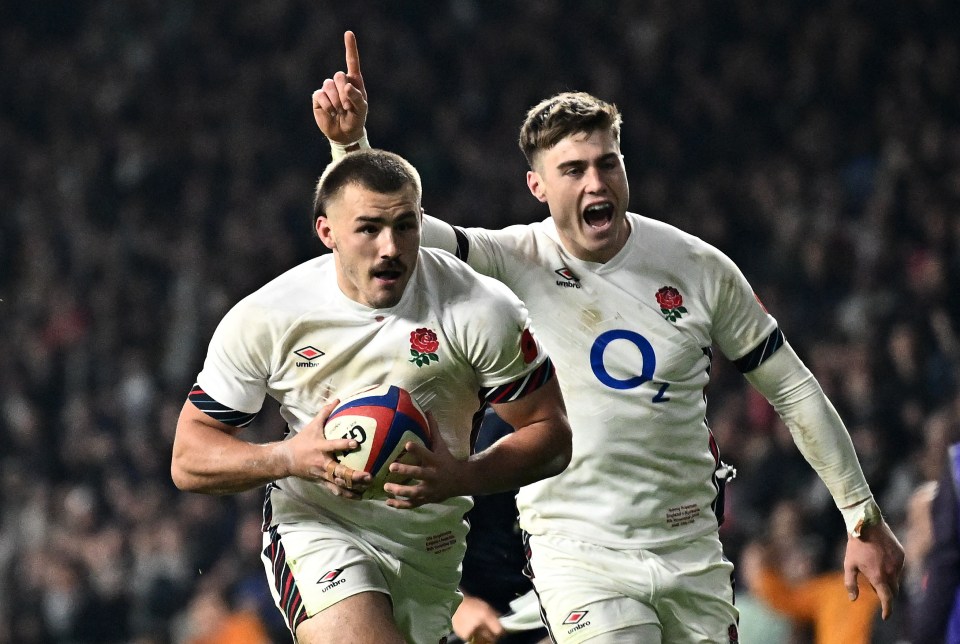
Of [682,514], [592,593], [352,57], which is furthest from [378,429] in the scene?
[352,57]

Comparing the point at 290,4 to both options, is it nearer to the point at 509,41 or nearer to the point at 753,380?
the point at 509,41

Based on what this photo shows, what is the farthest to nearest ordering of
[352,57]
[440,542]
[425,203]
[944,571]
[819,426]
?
[425,203] → [352,57] → [819,426] → [440,542] → [944,571]

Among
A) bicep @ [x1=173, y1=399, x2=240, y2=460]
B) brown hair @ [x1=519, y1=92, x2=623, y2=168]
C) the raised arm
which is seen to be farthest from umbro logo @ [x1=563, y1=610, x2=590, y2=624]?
the raised arm

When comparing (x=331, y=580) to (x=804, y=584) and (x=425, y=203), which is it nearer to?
(x=804, y=584)

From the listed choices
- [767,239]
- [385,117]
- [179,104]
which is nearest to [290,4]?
[179,104]

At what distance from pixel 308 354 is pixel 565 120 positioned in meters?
1.26

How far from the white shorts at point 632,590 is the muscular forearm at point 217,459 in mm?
1121

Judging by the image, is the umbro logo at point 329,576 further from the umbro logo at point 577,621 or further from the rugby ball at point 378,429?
the umbro logo at point 577,621

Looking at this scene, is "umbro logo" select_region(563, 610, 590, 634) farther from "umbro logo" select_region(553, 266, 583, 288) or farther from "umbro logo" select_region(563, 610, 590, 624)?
"umbro logo" select_region(553, 266, 583, 288)

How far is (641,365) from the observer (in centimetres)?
483

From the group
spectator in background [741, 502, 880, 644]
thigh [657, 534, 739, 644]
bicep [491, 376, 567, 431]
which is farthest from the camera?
spectator in background [741, 502, 880, 644]

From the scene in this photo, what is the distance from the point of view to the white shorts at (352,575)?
4.22m

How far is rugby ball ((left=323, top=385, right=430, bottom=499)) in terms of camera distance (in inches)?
151

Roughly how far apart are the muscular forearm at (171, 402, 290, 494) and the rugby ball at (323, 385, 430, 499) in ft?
0.73
